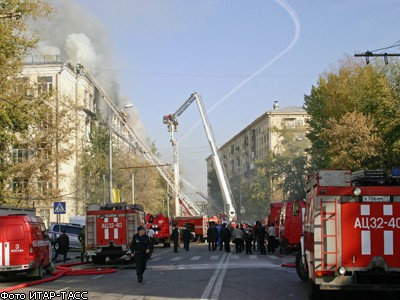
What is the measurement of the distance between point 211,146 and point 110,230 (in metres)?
27.1

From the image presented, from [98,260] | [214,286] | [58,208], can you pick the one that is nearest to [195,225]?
[58,208]

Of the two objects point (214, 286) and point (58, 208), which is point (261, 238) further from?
point (214, 286)

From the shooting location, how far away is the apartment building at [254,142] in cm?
11738

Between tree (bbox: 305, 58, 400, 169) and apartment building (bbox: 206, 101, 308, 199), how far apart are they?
150 feet

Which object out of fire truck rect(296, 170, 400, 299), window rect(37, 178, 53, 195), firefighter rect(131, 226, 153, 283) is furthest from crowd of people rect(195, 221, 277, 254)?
fire truck rect(296, 170, 400, 299)

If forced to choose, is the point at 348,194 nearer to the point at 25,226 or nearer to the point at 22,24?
the point at 25,226

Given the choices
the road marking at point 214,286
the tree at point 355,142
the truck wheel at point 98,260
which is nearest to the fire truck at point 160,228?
the tree at point 355,142

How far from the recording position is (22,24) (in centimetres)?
2650

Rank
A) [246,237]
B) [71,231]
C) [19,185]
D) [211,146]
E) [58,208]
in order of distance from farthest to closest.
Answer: [211,146]
[19,185]
[71,231]
[246,237]
[58,208]

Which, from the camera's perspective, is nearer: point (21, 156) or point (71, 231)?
point (71, 231)

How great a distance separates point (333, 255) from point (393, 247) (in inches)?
45.9

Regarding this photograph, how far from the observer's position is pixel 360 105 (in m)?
45.9

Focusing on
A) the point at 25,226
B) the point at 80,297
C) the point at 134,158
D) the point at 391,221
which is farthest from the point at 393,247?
the point at 134,158

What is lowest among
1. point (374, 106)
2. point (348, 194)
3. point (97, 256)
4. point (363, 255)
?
point (97, 256)
